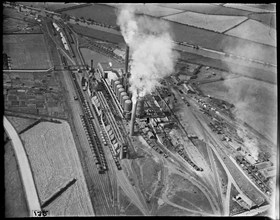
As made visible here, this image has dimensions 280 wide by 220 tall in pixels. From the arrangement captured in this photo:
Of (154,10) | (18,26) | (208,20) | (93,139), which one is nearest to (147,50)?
(93,139)

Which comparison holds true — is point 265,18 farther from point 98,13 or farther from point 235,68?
point 98,13

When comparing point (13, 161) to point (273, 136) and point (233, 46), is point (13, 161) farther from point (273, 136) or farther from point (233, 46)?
point (233, 46)

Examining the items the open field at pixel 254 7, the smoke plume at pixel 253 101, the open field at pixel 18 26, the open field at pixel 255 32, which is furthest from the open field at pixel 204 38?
the open field at pixel 254 7

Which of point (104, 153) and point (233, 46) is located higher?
point (233, 46)

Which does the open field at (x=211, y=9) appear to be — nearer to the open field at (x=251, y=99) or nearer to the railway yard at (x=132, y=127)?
the railway yard at (x=132, y=127)

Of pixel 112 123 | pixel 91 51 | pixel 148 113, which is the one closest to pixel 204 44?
pixel 91 51

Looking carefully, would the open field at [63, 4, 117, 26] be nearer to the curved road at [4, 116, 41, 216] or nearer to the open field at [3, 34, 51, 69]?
the open field at [3, 34, 51, 69]

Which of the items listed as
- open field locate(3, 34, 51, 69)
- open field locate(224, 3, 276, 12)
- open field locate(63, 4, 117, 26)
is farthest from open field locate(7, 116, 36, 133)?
open field locate(224, 3, 276, 12)
